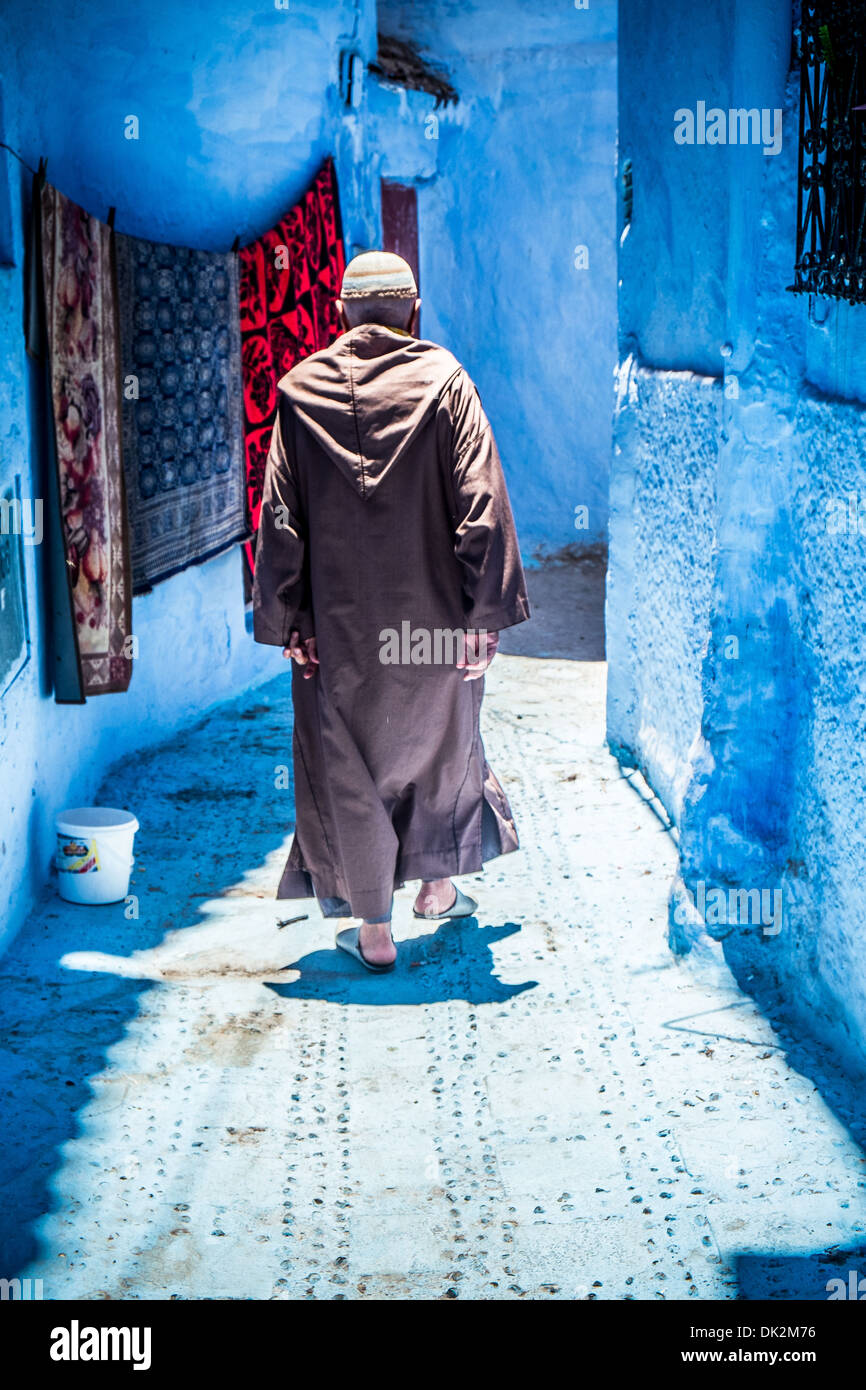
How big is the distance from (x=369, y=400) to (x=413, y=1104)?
5.54ft

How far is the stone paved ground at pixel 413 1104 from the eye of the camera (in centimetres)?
265

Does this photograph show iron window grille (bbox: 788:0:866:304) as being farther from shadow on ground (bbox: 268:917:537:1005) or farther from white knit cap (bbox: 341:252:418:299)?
shadow on ground (bbox: 268:917:537:1005)

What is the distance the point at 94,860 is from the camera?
433 centimetres

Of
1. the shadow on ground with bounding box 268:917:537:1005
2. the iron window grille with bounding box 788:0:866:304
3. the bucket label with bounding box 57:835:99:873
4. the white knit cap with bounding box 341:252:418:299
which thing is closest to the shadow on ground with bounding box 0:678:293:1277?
the bucket label with bounding box 57:835:99:873

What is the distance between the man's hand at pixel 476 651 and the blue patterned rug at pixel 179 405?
196 centimetres

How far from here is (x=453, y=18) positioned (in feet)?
31.7

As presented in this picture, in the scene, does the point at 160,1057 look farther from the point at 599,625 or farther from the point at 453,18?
the point at 453,18

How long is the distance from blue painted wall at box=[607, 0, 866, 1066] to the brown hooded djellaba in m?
0.59

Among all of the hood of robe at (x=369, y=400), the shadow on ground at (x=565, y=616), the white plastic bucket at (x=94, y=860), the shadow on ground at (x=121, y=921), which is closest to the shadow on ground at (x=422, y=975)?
the shadow on ground at (x=121, y=921)

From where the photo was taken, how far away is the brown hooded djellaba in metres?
3.71

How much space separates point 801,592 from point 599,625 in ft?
15.9

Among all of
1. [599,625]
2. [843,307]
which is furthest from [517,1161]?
[599,625]

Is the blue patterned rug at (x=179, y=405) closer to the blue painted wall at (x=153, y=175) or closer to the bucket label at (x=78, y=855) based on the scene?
the blue painted wall at (x=153, y=175)

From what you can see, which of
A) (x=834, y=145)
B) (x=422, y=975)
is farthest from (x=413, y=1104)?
(x=834, y=145)
